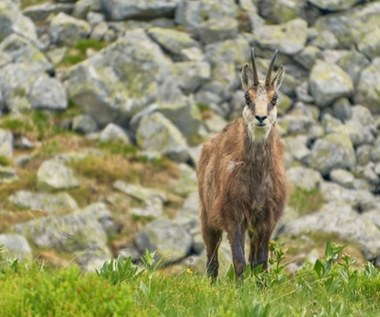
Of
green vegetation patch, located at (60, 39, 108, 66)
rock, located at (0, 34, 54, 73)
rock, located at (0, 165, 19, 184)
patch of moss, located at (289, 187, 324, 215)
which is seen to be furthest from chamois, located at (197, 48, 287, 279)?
green vegetation patch, located at (60, 39, 108, 66)

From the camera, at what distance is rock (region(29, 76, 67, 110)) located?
39688mm

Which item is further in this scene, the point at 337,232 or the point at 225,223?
the point at 337,232

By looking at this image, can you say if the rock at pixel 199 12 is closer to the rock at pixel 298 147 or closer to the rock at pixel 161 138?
the rock at pixel 161 138

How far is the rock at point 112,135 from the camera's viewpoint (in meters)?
38.1

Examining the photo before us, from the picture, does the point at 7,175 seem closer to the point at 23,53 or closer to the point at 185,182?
the point at 185,182

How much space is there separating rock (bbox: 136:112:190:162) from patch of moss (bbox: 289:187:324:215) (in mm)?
5213

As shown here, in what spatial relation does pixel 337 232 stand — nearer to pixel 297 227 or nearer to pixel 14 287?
pixel 297 227

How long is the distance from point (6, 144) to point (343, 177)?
1450cm

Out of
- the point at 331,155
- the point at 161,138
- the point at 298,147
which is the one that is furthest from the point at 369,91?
the point at 161,138

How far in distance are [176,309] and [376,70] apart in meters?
36.9

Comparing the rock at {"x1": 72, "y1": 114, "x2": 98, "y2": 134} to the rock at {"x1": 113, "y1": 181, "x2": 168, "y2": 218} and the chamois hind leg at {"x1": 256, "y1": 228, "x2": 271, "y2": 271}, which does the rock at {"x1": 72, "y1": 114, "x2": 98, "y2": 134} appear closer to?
the rock at {"x1": 113, "y1": 181, "x2": 168, "y2": 218}

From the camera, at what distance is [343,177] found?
3709cm

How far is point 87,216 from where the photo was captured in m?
32.1

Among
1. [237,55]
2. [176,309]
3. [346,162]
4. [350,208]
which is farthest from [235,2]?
[176,309]
